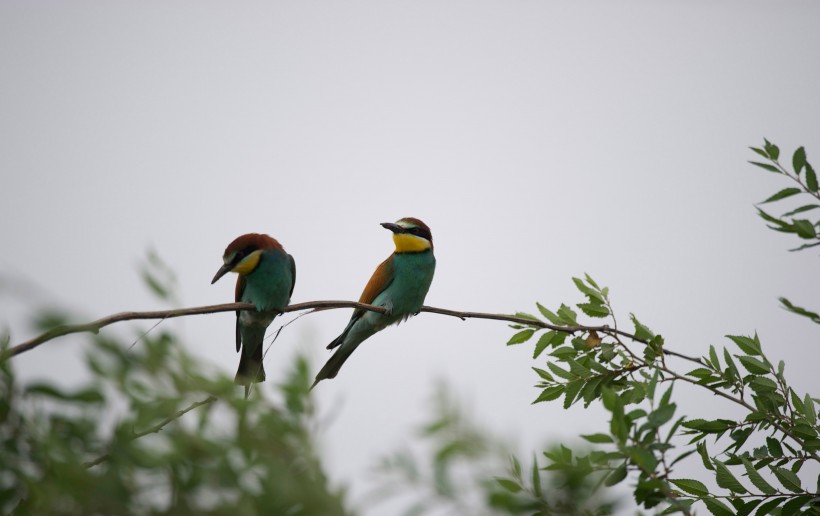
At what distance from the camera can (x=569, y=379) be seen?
2.68 meters

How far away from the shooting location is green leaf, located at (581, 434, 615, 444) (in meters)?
1.53

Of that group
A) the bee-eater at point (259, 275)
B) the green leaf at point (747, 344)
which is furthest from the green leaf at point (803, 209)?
the bee-eater at point (259, 275)

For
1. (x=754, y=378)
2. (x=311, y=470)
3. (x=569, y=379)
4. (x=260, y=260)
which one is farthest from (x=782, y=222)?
(x=260, y=260)

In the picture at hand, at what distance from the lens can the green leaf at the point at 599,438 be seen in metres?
1.53

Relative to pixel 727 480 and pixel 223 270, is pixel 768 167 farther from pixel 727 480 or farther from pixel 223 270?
pixel 223 270

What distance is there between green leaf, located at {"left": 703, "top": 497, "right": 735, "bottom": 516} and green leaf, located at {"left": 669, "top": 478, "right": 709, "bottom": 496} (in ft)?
0.08

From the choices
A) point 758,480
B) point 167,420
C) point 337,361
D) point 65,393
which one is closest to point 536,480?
point 167,420

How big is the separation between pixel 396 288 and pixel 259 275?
1109mm

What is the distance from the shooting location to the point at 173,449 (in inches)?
41.9

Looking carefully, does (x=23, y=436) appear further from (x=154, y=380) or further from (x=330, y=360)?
(x=330, y=360)

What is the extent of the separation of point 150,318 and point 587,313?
1835 millimetres

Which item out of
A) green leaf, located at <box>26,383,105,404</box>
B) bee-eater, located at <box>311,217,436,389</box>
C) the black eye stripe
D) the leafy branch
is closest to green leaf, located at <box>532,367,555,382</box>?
the leafy branch

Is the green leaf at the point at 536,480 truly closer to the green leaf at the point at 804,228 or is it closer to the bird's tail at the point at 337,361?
the green leaf at the point at 804,228

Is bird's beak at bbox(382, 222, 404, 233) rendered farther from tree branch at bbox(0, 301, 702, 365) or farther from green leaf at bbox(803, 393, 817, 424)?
green leaf at bbox(803, 393, 817, 424)
